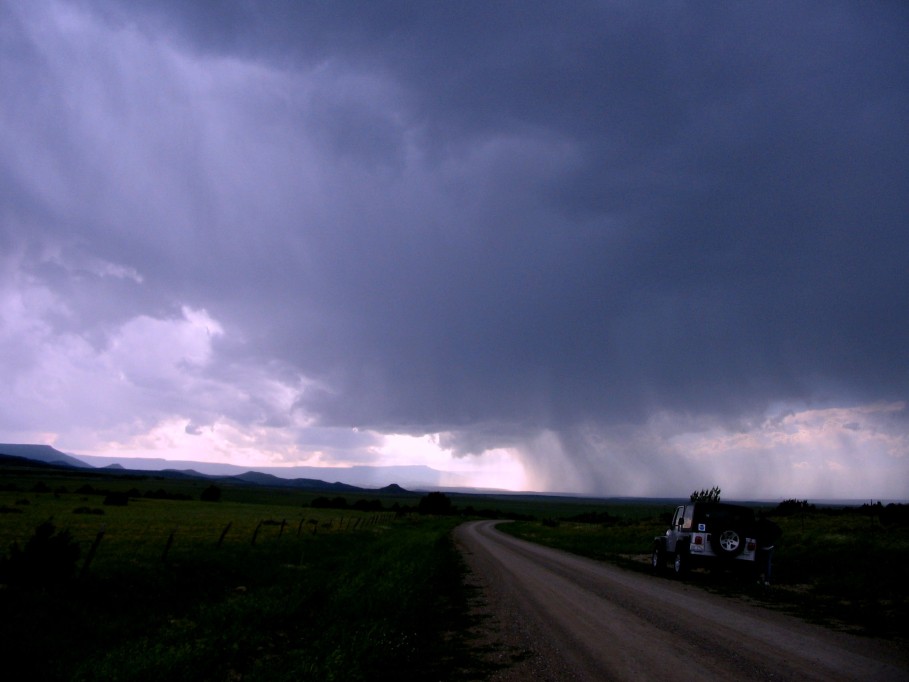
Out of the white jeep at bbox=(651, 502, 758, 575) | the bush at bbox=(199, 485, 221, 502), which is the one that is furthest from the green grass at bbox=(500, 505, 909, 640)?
the bush at bbox=(199, 485, 221, 502)

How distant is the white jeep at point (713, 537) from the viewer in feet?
64.6

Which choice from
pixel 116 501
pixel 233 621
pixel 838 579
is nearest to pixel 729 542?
pixel 838 579

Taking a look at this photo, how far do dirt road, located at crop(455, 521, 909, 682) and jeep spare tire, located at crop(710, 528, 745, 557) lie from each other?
Answer: 2486 mm

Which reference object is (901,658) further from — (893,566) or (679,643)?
(893,566)

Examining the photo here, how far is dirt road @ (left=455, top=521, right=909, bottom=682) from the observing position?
8.63 meters

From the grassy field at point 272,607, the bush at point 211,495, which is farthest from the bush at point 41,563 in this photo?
the bush at point 211,495

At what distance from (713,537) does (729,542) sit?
1.70 feet

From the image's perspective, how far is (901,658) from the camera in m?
9.52

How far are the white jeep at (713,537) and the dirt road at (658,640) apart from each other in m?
2.55

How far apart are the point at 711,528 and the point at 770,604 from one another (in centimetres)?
501

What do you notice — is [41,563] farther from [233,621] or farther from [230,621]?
[233,621]

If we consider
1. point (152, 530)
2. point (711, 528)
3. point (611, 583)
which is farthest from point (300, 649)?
point (152, 530)

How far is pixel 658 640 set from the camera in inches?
418

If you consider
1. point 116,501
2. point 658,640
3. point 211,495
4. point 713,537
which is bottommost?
point 211,495
